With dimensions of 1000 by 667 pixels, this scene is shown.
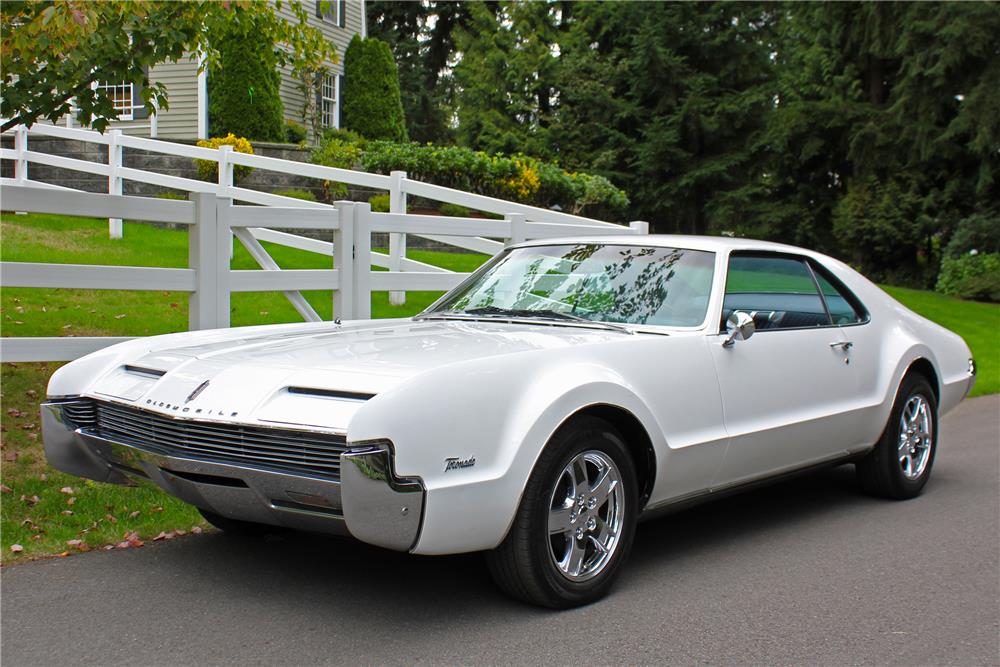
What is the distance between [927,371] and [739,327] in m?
2.28

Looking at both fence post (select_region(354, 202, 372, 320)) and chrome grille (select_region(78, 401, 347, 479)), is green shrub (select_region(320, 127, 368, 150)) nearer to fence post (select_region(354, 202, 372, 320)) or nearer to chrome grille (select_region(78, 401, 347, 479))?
fence post (select_region(354, 202, 372, 320))

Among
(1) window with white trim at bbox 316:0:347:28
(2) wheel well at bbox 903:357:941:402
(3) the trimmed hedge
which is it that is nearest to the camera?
(2) wheel well at bbox 903:357:941:402

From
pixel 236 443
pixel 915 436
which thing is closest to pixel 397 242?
pixel 915 436

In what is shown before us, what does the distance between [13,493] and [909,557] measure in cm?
463

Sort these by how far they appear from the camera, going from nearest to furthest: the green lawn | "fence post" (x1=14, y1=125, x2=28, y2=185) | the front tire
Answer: the front tire < the green lawn < "fence post" (x1=14, y1=125, x2=28, y2=185)

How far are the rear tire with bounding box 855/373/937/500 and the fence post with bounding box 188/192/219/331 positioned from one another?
13.7 feet

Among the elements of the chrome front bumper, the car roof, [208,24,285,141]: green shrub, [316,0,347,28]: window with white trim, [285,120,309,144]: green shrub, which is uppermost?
[316,0,347,28]: window with white trim

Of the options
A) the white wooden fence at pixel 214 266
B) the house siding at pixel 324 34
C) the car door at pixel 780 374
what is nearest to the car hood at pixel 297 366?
the car door at pixel 780 374

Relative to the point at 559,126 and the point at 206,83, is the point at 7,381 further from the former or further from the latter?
the point at 559,126

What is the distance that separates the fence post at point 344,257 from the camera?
7.79m

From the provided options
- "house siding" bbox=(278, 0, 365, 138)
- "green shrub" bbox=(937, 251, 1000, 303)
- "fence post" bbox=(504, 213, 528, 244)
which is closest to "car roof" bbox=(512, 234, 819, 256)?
"fence post" bbox=(504, 213, 528, 244)

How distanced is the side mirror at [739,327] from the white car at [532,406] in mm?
11

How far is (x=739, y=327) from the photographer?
Answer: 5.03 m

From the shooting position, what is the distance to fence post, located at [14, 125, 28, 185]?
56.0 ft
